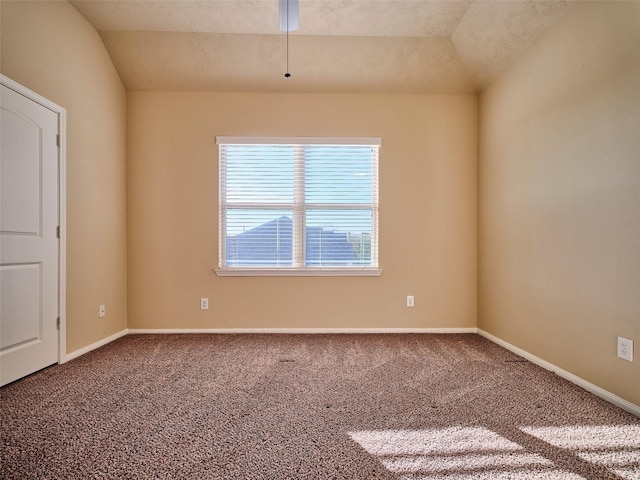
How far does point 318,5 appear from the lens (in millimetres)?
2877

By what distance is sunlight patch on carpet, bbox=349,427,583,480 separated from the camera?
139 centimetres

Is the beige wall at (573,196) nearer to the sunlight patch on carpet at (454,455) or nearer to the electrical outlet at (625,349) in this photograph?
the electrical outlet at (625,349)

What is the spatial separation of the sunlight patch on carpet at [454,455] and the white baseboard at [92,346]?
8.09 ft

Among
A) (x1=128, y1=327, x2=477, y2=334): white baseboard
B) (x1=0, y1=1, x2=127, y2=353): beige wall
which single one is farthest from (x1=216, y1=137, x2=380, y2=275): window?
(x1=0, y1=1, x2=127, y2=353): beige wall

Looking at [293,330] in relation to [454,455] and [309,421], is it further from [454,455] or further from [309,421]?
[454,455]

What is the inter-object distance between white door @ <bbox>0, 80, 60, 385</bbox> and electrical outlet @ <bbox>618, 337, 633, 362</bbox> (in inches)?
155

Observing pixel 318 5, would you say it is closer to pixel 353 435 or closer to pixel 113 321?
pixel 353 435

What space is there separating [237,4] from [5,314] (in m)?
3.00

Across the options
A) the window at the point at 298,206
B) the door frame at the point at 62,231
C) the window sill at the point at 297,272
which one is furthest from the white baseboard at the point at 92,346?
the window at the point at 298,206

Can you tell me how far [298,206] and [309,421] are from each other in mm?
2286

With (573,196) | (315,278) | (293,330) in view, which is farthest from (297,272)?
(573,196)

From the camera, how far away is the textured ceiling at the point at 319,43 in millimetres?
2857

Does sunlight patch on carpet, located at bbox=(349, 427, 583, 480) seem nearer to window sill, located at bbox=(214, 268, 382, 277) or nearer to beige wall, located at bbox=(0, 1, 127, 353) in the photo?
window sill, located at bbox=(214, 268, 382, 277)

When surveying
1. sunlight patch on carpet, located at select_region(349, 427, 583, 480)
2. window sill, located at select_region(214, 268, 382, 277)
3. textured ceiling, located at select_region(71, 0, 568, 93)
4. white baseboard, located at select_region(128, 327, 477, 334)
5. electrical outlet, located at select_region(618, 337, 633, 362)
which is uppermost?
textured ceiling, located at select_region(71, 0, 568, 93)
